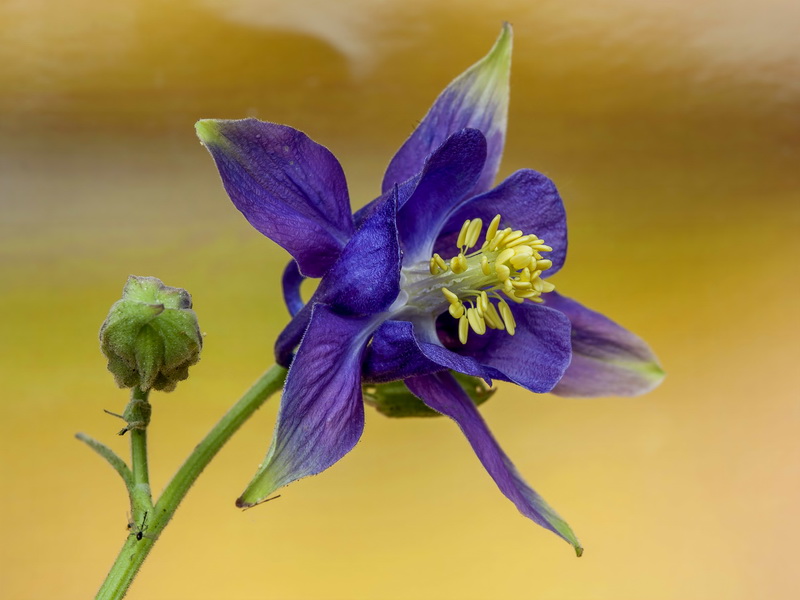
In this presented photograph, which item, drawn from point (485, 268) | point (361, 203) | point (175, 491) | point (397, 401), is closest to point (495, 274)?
point (485, 268)

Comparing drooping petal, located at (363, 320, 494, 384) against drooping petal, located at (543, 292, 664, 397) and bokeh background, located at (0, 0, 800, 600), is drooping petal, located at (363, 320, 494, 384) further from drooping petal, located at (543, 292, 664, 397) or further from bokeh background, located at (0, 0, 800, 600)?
bokeh background, located at (0, 0, 800, 600)

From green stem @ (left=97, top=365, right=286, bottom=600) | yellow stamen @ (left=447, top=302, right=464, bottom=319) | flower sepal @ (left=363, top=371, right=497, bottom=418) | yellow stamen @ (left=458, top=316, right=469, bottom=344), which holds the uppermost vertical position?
yellow stamen @ (left=447, top=302, right=464, bottom=319)

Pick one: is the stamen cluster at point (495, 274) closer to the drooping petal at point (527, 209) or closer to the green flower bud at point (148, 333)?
the drooping petal at point (527, 209)

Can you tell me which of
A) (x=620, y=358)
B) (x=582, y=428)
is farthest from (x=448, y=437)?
(x=620, y=358)

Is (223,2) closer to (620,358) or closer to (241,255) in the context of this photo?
(241,255)

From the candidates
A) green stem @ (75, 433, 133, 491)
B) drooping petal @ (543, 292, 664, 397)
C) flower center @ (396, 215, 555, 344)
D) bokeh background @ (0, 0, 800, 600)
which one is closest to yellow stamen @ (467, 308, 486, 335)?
flower center @ (396, 215, 555, 344)
